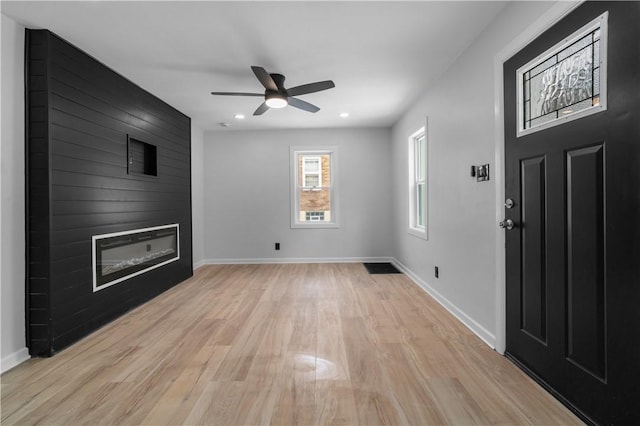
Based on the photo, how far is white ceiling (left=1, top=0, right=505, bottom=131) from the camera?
2059mm

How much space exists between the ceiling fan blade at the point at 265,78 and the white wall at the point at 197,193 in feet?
8.45

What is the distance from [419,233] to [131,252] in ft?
11.1

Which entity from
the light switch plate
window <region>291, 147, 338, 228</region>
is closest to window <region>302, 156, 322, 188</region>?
window <region>291, 147, 338, 228</region>

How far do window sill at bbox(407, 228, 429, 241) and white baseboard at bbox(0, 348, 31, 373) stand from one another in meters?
3.79

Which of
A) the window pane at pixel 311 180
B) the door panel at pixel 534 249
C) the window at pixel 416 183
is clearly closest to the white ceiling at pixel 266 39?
the window at pixel 416 183

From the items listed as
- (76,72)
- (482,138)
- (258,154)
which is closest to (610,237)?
(482,138)

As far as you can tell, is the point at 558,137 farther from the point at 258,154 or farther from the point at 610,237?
the point at 258,154

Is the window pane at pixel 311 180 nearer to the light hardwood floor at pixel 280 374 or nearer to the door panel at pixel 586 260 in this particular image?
the light hardwood floor at pixel 280 374

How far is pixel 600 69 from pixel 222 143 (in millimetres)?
5187

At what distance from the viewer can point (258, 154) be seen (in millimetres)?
5516

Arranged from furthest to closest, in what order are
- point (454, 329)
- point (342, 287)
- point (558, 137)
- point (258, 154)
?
point (258, 154)
point (342, 287)
point (454, 329)
point (558, 137)

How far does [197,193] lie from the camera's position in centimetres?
525

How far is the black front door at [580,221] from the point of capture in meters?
1.26

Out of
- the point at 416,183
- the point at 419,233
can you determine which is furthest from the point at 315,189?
the point at 419,233
